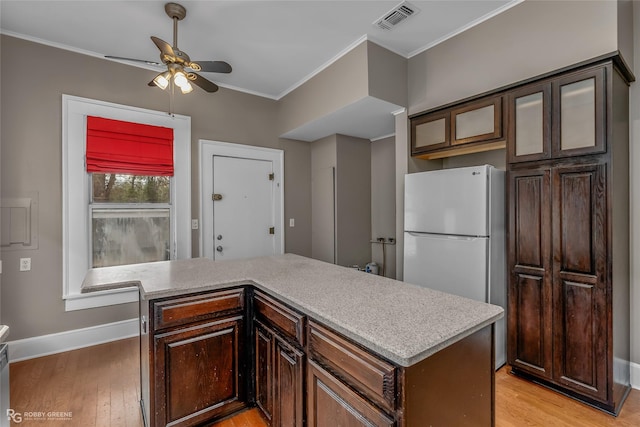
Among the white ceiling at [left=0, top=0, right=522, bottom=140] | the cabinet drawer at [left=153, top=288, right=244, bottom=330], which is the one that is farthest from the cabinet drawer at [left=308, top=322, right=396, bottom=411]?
the white ceiling at [left=0, top=0, right=522, bottom=140]

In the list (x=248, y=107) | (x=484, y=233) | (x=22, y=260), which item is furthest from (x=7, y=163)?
(x=484, y=233)

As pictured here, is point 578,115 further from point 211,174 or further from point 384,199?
point 211,174

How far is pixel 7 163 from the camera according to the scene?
8.71 ft

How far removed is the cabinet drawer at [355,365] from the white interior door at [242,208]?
2694mm

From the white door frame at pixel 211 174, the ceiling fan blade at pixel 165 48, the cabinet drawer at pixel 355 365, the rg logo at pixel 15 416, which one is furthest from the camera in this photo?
the white door frame at pixel 211 174

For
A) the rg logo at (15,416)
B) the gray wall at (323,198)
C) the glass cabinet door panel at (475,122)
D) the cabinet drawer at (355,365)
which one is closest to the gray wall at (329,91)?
the gray wall at (323,198)

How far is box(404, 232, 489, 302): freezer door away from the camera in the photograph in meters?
2.34

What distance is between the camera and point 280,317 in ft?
5.20

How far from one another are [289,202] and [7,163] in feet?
9.42

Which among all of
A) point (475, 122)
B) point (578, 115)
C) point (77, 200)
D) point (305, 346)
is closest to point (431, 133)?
point (475, 122)

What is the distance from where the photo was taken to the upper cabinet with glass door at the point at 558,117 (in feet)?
6.34

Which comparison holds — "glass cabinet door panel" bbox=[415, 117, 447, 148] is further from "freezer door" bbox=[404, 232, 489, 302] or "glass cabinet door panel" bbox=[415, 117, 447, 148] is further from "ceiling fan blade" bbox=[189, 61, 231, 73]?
"ceiling fan blade" bbox=[189, 61, 231, 73]

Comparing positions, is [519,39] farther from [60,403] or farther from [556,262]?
[60,403]

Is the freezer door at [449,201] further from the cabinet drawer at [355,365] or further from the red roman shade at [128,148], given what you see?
the red roman shade at [128,148]
